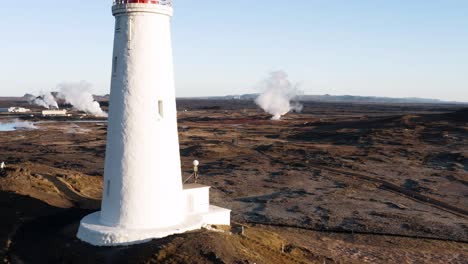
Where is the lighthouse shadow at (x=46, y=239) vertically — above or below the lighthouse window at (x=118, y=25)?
below

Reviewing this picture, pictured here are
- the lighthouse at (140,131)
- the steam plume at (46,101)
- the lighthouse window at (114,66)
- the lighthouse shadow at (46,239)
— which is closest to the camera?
the lighthouse shadow at (46,239)

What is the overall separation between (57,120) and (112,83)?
104505 millimetres

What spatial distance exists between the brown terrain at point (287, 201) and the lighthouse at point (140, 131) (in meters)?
0.98

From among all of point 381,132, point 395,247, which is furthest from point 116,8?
point 381,132

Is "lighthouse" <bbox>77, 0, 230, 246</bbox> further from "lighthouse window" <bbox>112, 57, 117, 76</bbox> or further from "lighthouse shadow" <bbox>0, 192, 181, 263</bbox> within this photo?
"lighthouse shadow" <bbox>0, 192, 181, 263</bbox>

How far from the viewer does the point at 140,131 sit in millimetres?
16969

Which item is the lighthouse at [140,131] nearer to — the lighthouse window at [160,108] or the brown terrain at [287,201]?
the lighthouse window at [160,108]

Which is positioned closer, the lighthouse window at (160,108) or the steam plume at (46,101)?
the lighthouse window at (160,108)

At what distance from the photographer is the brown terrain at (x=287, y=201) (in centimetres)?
1827

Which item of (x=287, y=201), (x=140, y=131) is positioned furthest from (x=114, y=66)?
(x=287, y=201)

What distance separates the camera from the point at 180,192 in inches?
732

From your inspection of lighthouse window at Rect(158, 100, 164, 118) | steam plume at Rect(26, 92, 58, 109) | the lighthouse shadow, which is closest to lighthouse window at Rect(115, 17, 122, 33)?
lighthouse window at Rect(158, 100, 164, 118)

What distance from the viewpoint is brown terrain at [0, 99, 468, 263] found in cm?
1827

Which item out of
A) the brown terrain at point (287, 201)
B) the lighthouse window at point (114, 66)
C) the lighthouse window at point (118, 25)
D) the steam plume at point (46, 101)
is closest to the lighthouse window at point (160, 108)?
the lighthouse window at point (114, 66)
